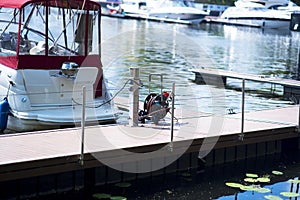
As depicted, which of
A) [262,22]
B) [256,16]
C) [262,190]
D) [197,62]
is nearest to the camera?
[262,190]

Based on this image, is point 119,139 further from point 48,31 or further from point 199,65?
point 199,65

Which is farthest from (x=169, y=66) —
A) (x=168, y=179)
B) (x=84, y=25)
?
(x=168, y=179)

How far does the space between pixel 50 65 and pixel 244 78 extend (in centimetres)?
1069

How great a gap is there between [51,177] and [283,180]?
14.6 ft

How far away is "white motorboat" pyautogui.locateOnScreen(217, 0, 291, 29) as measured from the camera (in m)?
71.4

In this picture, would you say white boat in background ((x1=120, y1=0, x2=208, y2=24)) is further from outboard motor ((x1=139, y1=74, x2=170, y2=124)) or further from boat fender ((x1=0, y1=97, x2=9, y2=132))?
boat fender ((x1=0, y1=97, x2=9, y2=132))

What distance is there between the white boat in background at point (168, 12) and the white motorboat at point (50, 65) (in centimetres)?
6141

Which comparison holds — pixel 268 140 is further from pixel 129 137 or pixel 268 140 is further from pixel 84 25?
pixel 84 25

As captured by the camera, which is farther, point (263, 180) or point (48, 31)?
point (48, 31)

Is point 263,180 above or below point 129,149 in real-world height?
below

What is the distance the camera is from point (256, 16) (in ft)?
242

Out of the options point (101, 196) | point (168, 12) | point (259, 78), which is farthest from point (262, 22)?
point (101, 196)

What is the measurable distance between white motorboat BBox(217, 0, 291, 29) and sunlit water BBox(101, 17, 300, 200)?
12537 mm

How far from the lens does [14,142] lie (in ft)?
33.1
